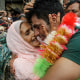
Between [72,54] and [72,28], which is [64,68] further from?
[72,28]

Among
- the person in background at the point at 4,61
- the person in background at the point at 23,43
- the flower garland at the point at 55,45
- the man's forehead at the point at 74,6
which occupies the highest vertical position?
the man's forehead at the point at 74,6

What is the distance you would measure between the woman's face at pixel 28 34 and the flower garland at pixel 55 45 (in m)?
0.68

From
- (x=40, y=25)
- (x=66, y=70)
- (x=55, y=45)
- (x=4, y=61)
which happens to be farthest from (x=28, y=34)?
(x=66, y=70)

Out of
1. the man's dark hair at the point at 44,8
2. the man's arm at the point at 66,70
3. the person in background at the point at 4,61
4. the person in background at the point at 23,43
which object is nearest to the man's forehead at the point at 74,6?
the man's dark hair at the point at 44,8

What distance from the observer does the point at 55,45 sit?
96 centimetres

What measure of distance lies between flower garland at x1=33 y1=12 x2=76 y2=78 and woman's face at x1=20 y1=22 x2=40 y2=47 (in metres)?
0.68

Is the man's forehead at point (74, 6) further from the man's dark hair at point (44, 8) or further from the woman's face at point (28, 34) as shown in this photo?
the woman's face at point (28, 34)

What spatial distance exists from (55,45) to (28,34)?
86 cm

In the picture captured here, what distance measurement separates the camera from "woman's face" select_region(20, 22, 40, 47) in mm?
1714

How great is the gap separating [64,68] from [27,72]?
0.78m

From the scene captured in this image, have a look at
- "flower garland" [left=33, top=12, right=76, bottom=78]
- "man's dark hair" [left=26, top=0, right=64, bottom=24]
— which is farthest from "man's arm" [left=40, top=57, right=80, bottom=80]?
"man's dark hair" [left=26, top=0, right=64, bottom=24]

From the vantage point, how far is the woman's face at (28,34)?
1714 mm

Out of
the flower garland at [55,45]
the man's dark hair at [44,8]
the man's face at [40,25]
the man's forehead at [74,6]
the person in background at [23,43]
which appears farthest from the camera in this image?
the man's forehead at [74,6]

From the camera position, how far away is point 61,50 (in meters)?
0.94
